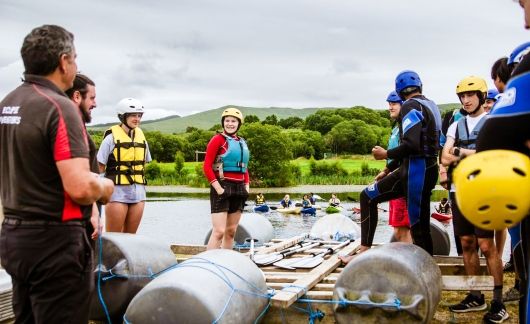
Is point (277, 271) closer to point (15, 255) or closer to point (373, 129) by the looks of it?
point (15, 255)

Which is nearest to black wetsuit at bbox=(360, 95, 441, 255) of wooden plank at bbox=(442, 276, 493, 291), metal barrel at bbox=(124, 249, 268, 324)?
wooden plank at bbox=(442, 276, 493, 291)

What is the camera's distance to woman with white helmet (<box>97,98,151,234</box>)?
698cm

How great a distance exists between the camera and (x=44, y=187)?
125 inches

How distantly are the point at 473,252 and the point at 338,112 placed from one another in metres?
153

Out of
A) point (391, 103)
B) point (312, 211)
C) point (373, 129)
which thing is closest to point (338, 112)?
point (373, 129)

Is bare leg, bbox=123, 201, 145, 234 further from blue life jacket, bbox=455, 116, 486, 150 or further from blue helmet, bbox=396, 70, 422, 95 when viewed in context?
blue life jacket, bbox=455, 116, 486, 150

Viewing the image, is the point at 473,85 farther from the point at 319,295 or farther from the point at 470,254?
the point at 319,295

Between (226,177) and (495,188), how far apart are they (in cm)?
579

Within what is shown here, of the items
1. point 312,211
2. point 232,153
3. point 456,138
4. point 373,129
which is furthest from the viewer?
point 373,129

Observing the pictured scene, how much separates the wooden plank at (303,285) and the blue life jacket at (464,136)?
2.06m

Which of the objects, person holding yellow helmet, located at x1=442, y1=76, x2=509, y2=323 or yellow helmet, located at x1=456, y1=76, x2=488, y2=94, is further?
yellow helmet, located at x1=456, y1=76, x2=488, y2=94

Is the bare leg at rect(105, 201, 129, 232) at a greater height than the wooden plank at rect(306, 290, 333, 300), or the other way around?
the bare leg at rect(105, 201, 129, 232)

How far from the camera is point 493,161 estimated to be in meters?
2.24

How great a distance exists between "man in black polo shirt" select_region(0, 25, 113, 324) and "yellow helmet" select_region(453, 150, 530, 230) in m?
1.99
